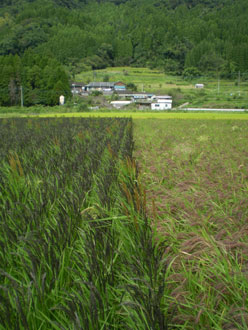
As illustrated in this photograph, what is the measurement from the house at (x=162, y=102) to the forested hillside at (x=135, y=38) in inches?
1029

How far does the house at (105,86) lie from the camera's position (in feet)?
245

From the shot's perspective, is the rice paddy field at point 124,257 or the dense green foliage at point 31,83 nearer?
the rice paddy field at point 124,257

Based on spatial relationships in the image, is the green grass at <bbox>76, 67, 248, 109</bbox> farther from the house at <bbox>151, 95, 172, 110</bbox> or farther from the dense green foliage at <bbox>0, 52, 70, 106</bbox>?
the dense green foliage at <bbox>0, 52, 70, 106</bbox>

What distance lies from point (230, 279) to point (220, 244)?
334mm

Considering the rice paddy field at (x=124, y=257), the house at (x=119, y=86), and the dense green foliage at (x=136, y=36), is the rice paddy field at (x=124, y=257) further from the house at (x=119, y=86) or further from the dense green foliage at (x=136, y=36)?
the dense green foliage at (x=136, y=36)

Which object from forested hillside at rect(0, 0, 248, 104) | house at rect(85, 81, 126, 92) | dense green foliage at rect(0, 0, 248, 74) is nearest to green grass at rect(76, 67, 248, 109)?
house at rect(85, 81, 126, 92)

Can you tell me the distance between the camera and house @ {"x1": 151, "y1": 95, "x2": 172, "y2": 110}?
172 feet

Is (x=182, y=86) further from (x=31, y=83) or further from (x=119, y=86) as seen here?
(x=31, y=83)

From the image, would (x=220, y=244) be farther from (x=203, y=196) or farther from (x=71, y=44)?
(x=71, y=44)

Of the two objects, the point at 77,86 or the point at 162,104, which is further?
the point at 77,86

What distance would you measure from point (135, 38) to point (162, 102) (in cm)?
5940

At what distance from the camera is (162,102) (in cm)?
5503

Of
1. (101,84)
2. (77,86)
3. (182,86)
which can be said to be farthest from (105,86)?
(182,86)

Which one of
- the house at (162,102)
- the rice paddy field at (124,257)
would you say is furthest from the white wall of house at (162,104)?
the rice paddy field at (124,257)
